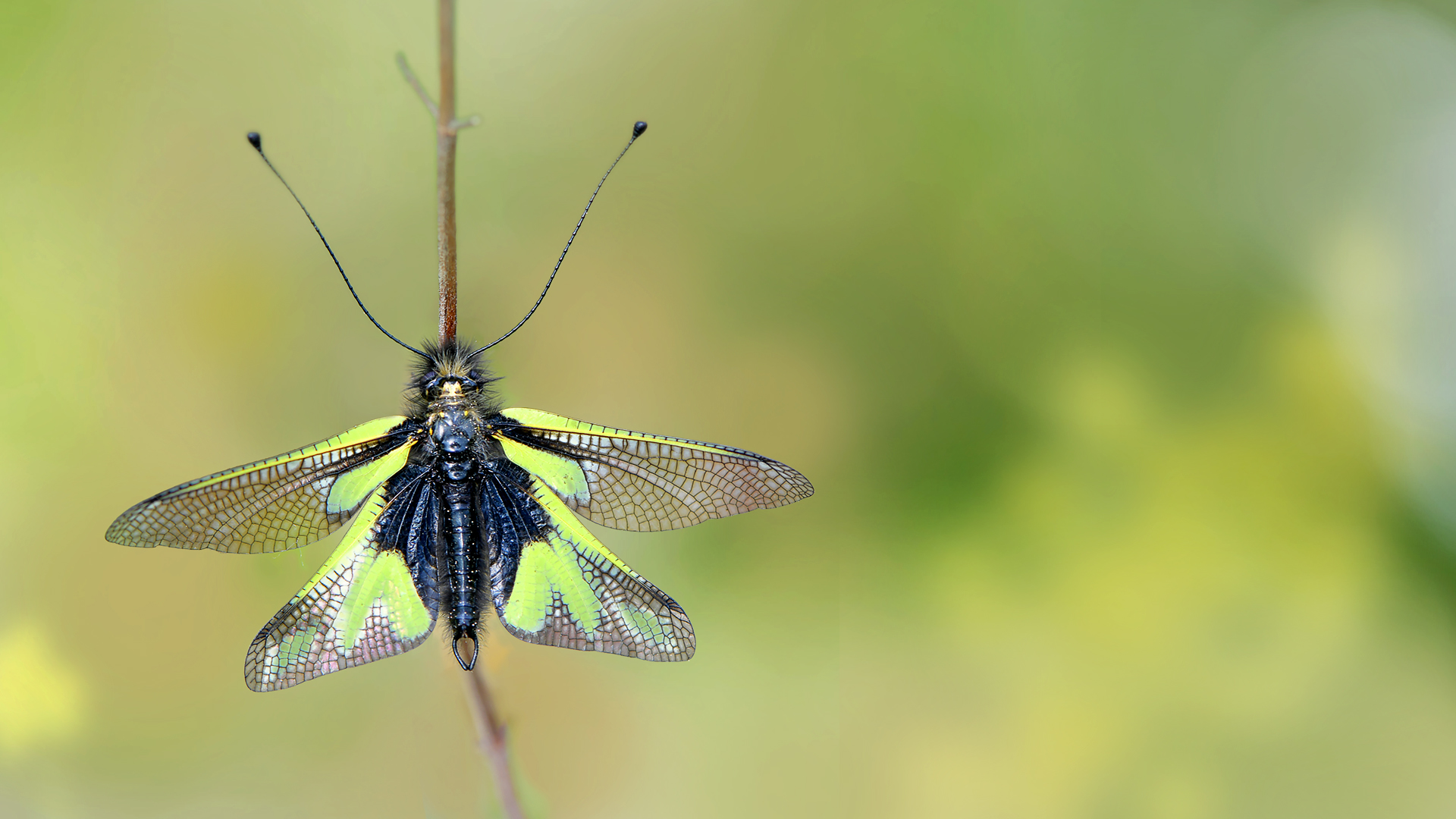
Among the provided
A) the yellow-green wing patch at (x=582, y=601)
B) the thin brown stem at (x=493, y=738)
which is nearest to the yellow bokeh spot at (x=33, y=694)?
the thin brown stem at (x=493, y=738)

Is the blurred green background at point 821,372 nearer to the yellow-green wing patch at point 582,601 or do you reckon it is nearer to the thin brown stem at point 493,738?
the thin brown stem at point 493,738

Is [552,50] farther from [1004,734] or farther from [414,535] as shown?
[1004,734]

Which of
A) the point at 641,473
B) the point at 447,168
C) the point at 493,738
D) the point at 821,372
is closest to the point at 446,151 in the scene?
the point at 447,168

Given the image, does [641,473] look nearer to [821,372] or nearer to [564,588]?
[564,588]

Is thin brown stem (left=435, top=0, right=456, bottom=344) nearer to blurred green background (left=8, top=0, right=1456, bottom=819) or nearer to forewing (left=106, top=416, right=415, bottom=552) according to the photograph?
forewing (left=106, top=416, right=415, bottom=552)

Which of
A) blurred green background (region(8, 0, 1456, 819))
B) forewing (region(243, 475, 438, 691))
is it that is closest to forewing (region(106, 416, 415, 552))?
forewing (region(243, 475, 438, 691))

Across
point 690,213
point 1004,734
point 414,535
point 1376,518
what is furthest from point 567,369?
point 1376,518
